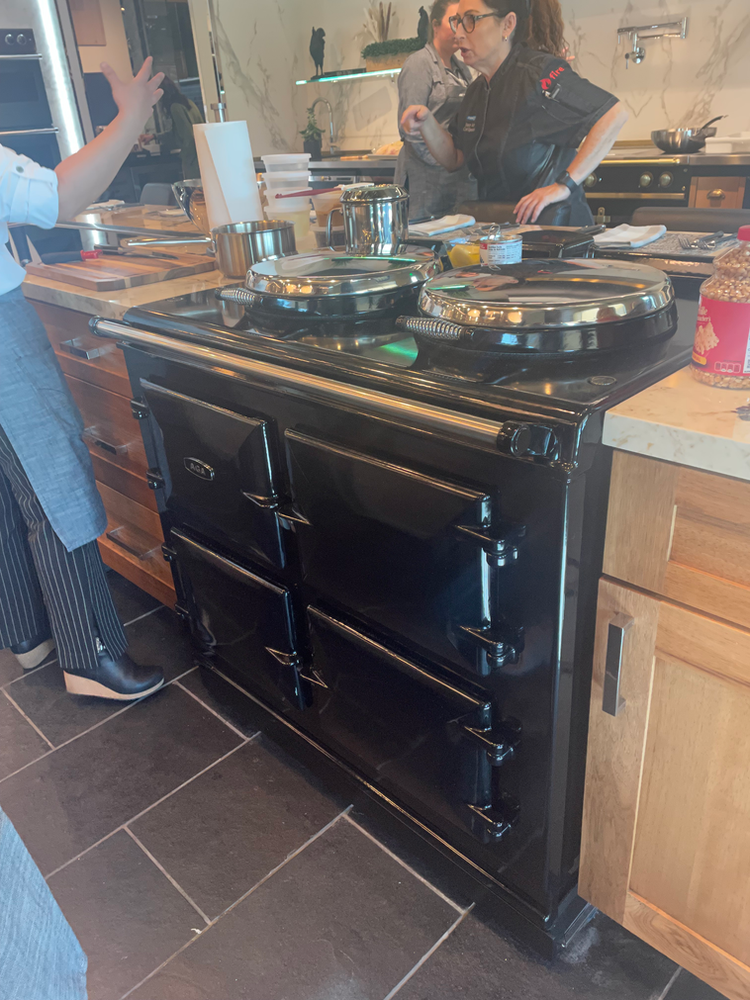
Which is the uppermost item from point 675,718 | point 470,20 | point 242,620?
point 470,20

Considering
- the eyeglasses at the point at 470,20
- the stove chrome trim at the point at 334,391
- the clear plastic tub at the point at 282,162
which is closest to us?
the stove chrome trim at the point at 334,391

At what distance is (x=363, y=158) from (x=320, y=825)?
13.4 ft

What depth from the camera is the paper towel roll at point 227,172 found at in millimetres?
1606

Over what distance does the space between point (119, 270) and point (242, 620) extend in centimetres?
86

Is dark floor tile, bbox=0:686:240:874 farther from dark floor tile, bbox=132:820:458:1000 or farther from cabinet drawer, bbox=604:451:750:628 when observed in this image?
cabinet drawer, bbox=604:451:750:628

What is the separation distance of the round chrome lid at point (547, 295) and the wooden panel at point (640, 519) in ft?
0.63

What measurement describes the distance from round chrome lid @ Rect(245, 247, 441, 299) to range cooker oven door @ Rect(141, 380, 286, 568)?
0.21m

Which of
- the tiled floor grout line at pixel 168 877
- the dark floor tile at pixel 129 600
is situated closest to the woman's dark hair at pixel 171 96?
the dark floor tile at pixel 129 600

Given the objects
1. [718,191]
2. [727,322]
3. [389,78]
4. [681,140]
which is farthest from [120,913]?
[389,78]

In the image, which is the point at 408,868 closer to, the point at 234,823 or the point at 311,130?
the point at 234,823

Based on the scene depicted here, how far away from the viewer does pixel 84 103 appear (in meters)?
3.64

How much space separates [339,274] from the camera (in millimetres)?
1112

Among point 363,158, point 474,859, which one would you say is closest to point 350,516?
point 474,859

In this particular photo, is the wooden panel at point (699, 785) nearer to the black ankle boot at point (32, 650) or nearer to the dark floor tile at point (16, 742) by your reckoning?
the dark floor tile at point (16, 742)
